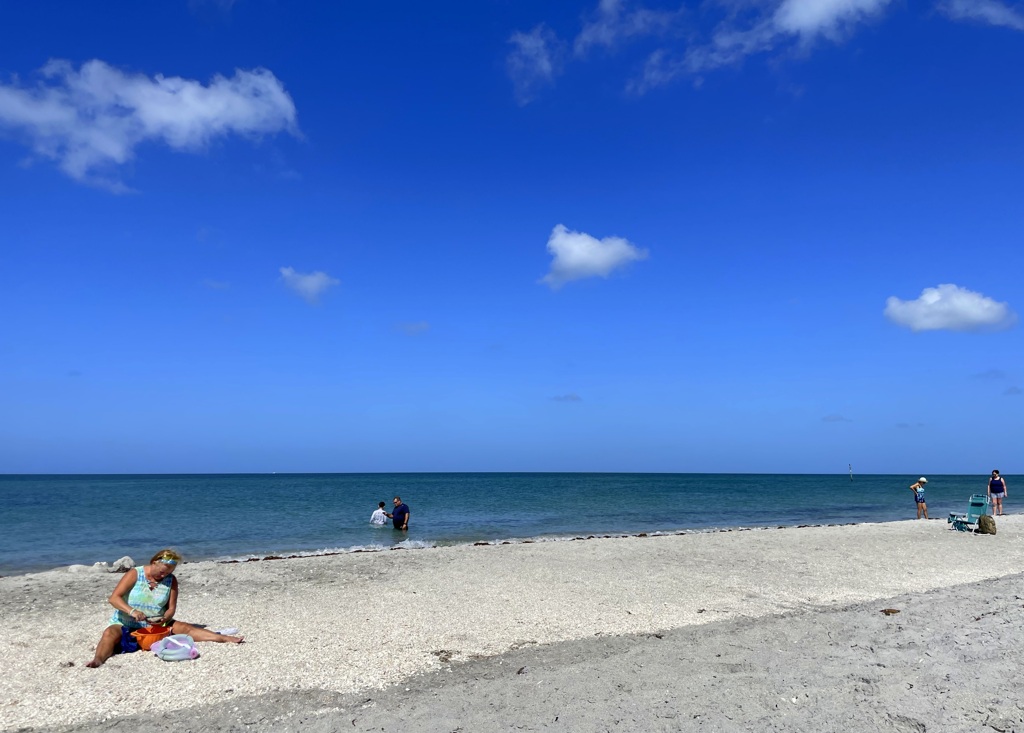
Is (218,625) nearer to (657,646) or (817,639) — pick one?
(657,646)

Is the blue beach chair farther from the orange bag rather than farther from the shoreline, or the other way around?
the orange bag

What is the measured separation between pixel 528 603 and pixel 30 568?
1458 cm

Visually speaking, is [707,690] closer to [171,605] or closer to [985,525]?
[171,605]

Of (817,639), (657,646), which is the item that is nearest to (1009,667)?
(817,639)

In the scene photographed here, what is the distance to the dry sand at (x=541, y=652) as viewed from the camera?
19.9ft

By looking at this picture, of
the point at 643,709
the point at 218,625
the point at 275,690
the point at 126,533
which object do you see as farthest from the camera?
the point at 126,533

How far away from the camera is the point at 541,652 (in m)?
8.21

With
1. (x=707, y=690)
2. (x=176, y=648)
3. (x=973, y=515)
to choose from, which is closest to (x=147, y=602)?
(x=176, y=648)

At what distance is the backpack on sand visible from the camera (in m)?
20.1

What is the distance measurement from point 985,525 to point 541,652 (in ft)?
58.1

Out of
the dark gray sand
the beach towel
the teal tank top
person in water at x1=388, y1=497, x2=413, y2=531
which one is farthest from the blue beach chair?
the teal tank top

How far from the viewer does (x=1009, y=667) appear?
6395mm

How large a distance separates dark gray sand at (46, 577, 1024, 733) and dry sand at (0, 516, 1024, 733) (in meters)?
0.03

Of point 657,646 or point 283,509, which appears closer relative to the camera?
point 657,646
